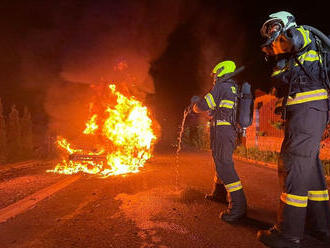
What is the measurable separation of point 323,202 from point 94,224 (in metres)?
2.75

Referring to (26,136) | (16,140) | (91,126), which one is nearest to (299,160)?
(91,126)

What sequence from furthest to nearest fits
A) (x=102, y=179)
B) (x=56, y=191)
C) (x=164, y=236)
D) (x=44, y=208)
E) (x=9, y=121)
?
(x=9, y=121)
(x=102, y=179)
(x=56, y=191)
(x=44, y=208)
(x=164, y=236)

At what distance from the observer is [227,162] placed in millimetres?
3600

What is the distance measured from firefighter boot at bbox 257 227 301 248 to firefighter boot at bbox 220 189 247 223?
21.1 inches

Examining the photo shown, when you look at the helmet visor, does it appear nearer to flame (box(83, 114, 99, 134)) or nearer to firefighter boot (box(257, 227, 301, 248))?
firefighter boot (box(257, 227, 301, 248))

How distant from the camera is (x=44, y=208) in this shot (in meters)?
3.91

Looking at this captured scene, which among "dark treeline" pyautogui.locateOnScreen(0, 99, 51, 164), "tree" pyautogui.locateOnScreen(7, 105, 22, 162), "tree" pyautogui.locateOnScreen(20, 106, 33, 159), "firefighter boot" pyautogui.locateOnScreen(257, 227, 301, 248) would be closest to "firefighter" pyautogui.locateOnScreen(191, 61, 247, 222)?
"firefighter boot" pyautogui.locateOnScreen(257, 227, 301, 248)

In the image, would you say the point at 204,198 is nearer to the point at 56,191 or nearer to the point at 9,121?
the point at 56,191

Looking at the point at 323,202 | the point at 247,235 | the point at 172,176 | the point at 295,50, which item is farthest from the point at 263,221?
the point at 172,176

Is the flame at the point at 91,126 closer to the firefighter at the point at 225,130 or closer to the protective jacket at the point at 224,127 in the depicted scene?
the firefighter at the point at 225,130

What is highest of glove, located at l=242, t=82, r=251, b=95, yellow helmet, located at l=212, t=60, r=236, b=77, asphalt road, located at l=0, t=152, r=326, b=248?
yellow helmet, located at l=212, t=60, r=236, b=77

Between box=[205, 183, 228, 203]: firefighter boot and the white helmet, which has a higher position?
the white helmet

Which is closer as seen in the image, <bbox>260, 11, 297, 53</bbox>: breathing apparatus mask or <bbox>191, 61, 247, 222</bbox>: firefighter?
<bbox>260, 11, 297, 53</bbox>: breathing apparatus mask

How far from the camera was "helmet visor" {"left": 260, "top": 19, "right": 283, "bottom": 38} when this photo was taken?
2.87 m
